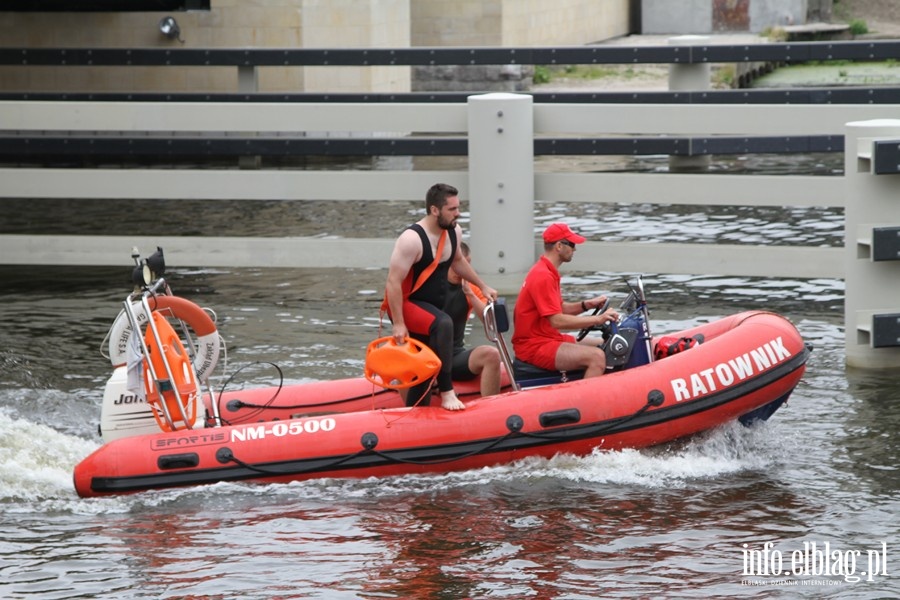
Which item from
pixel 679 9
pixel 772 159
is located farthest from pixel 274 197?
pixel 679 9

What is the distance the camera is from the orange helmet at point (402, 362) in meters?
8.20

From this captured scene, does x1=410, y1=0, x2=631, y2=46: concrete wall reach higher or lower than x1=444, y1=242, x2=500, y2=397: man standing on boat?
higher

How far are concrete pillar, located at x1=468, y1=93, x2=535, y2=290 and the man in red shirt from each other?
3.81 m

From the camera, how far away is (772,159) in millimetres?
19734

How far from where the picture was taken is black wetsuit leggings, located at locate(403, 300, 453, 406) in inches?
329

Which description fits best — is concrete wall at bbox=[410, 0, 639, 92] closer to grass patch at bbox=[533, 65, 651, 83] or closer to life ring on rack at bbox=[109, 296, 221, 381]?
grass patch at bbox=[533, 65, 651, 83]

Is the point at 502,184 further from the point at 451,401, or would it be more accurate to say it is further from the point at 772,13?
the point at 772,13

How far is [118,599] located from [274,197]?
259 inches

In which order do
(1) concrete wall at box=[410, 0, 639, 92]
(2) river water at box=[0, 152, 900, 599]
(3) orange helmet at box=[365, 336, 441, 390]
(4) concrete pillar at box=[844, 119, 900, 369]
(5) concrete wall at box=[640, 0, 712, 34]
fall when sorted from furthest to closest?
(5) concrete wall at box=[640, 0, 712, 34] → (1) concrete wall at box=[410, 0, 639, 92] → (4) concrete pillar at box=[844, 119, 900, 369] → (3) orange helmet at box=[365, 336, 441, 390] → (2) river water at box=[0, 152, 900, 599]

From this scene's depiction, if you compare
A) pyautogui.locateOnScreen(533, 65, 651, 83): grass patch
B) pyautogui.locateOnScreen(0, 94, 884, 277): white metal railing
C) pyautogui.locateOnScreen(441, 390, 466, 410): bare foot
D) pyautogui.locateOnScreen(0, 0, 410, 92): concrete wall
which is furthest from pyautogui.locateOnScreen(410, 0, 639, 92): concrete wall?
pyautogui.locateOnScreen(441, 390, 466, 410): bare foot

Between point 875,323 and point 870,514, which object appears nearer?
point 870,514

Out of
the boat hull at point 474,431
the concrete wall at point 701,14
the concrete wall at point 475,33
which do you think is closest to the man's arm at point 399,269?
the boat hull at point 474,431

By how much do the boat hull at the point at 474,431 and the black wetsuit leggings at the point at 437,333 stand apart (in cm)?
18

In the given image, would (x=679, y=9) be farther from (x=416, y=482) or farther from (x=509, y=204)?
(x=416, y=482)
